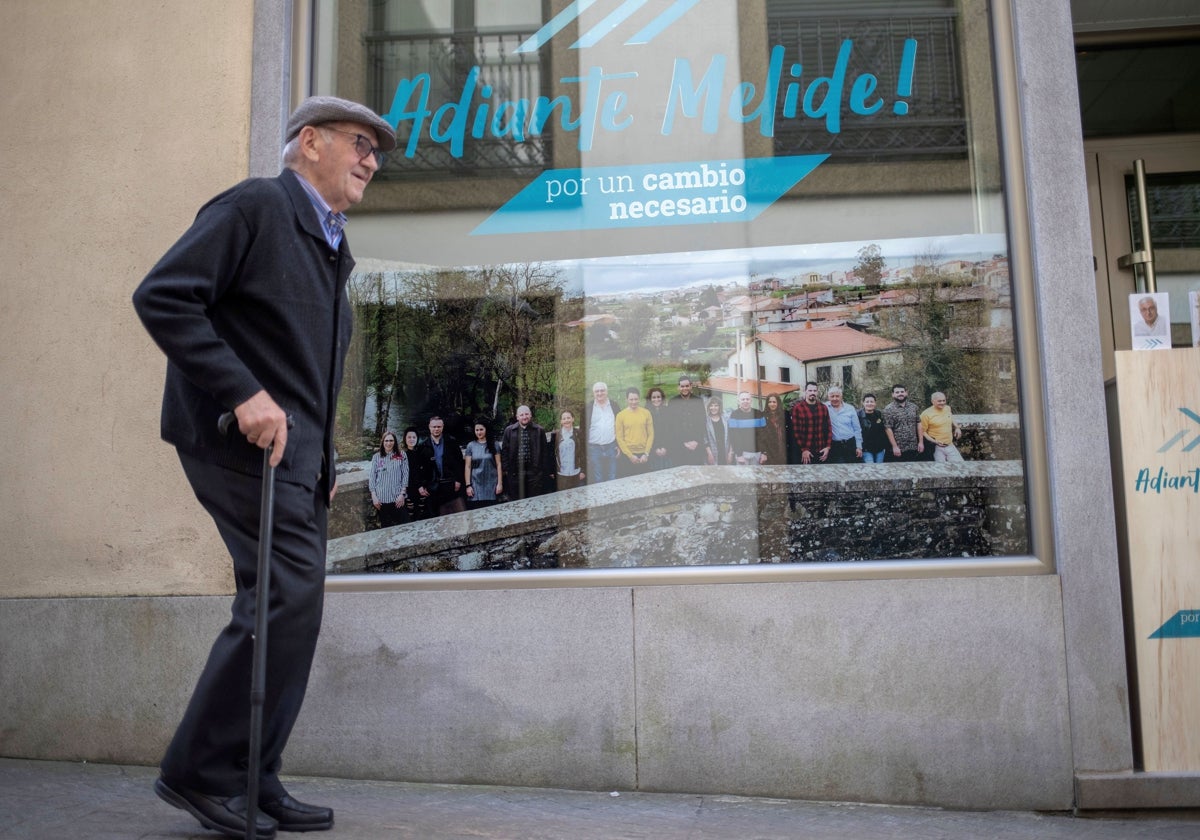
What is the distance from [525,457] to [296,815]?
1732 mm

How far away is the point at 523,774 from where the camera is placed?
3926 mm

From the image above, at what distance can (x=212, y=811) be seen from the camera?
2.80 m

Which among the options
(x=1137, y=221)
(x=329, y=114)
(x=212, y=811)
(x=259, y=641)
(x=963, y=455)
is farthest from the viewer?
(x=1137, y=221)

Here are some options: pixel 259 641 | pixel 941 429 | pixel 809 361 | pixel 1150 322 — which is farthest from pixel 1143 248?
pixel 259 641

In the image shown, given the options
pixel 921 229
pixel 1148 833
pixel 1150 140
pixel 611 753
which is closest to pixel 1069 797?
pixel 1148 833

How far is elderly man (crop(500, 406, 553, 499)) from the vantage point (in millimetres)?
4336

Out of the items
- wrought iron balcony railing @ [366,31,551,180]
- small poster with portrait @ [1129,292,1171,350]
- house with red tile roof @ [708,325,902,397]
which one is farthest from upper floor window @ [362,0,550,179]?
small poster with portrait @ [1129,292,1171,350]

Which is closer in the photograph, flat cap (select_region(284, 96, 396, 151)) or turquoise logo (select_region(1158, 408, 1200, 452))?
flat cap (select_region(284, 96, 396, 151))

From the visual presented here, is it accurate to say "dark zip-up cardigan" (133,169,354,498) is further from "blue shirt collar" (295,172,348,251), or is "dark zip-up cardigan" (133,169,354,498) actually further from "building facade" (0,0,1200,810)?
"building facade" (0,0,1200,810)

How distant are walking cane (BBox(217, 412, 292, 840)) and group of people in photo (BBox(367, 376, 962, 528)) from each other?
1.65 m

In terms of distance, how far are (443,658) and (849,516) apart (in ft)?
5.38

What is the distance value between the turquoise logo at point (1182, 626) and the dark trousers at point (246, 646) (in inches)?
113

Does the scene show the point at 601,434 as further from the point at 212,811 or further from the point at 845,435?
the point at 212,811

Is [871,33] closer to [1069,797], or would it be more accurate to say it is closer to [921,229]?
[921,229]
